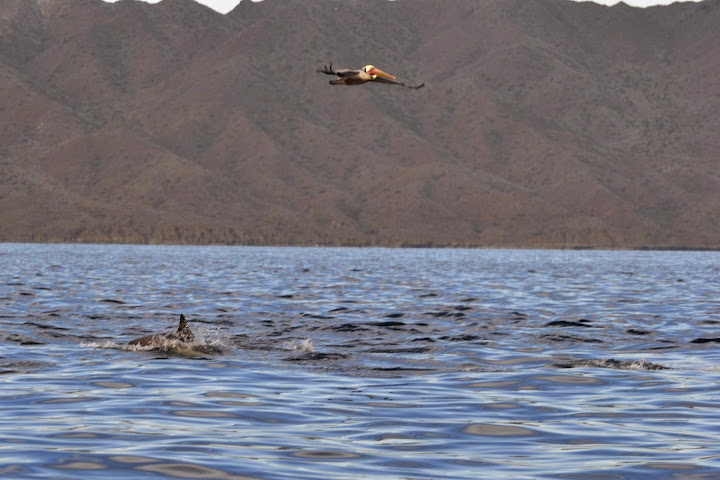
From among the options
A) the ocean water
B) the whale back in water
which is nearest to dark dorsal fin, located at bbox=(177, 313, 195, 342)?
the whale back in water

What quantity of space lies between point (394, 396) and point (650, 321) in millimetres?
20264

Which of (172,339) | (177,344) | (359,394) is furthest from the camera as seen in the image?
(172,339)

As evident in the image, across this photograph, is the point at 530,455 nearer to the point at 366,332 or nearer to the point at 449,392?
the point at 449,392

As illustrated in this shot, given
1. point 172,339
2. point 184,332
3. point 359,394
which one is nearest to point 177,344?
point 172,339

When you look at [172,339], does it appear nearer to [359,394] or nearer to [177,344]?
[177,344]

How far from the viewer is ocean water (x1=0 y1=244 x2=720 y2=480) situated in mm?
13234

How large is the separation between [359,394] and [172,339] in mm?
8127

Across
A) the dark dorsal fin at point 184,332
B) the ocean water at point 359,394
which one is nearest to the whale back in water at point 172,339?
the dark dorsal fin at point 184,332

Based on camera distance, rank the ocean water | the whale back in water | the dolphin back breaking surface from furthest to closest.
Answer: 1. the whale back in water
2. the dolphin back breaking surface
3. the ocean water

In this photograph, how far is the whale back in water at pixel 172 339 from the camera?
85.3 feet

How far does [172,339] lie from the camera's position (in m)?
26.1

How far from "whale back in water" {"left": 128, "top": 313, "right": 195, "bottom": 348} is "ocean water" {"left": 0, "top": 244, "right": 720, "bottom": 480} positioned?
180 millimetres

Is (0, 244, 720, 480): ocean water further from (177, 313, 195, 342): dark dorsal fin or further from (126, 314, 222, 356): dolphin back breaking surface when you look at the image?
(177, 313, 195, 342): dark dorsal fin

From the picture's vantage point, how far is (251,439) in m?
14.7
